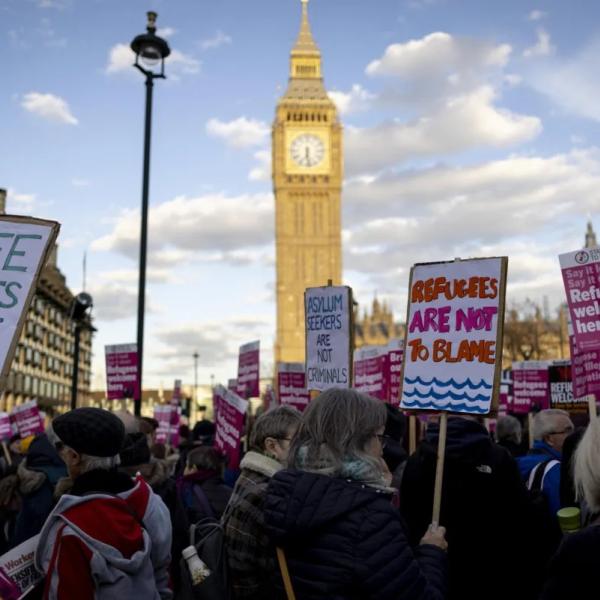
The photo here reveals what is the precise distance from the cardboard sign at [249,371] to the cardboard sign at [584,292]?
586 cm

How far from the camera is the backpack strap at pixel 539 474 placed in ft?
17.3

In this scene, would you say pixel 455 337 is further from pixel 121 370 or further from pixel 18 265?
pixel 121 370

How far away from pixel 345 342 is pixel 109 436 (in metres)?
4.74

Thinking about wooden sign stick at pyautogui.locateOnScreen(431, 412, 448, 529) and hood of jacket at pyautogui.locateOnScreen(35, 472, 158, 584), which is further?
wooden sign stick at pyautogui.locateOnScreen(431, 412, 448, 529)

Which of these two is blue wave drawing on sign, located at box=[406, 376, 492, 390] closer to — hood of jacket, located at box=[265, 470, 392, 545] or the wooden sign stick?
the wooden sign stick

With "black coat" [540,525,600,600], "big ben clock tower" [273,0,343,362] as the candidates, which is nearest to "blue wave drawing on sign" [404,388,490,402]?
"black coat" [540,525,600,600]

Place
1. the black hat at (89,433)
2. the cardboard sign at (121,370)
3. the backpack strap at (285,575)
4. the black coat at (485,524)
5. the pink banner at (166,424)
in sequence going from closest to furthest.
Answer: the backpack strap at (285,575), the black hat at (89,433), the black coat at (485,524), the cardboard sign at (121,370), the pink banner at (166,424)

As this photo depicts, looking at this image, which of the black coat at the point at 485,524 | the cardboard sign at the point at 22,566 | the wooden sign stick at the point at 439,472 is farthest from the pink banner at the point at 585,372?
the cardboard sign at the point at 22,566

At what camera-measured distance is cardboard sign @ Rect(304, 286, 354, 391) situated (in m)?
7.84

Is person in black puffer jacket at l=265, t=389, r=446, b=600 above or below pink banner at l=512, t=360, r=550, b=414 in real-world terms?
below

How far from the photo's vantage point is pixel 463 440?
13.6 feet

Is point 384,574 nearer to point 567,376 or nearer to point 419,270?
point 419,270

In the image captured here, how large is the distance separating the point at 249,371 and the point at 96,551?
941 centimetres

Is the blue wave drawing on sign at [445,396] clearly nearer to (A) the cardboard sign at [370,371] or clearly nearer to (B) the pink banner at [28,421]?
(A) the cardboard sign at [370,371]
